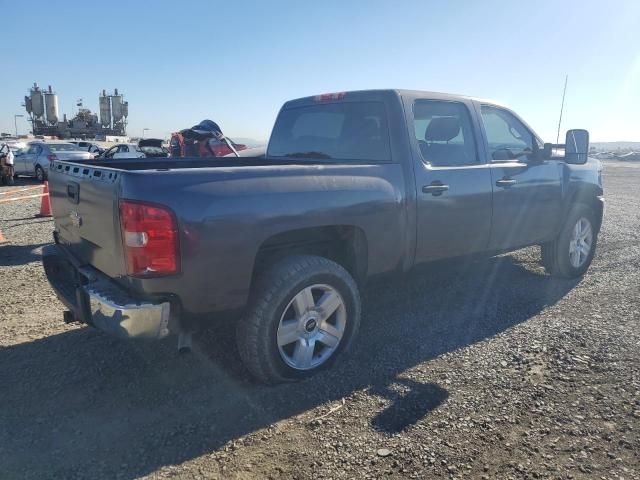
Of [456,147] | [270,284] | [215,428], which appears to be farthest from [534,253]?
[215,428]

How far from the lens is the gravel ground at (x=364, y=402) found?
8.21 ft

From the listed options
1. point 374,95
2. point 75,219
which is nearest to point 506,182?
point 374,95

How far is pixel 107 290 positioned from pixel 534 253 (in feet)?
19.1

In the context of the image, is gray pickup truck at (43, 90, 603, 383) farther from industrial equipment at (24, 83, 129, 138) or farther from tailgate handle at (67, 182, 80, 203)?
industrial equipment at (24, 83, 129, 138)

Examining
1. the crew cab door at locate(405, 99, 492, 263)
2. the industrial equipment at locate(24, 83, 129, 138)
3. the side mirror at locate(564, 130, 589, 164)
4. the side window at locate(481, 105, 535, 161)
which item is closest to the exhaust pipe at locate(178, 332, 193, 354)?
the crew cab door at locate(405, 99, 492, 263)

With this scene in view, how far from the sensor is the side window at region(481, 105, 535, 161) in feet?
15.0

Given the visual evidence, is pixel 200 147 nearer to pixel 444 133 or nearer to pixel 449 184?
pixel 444 133

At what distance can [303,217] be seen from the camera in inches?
120

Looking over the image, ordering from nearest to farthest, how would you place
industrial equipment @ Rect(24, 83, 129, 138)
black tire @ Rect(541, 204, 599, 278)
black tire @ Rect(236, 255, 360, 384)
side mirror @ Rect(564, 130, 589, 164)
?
1. black tire @ Rect(236, 255, 360, 384)
2. side mirror @ Rect(564, 130, 589, 164)
3. black tire @ Rect(541, 204, 599, 278)
4. industrial equipment @ Rect(24, 83, 129, 138)

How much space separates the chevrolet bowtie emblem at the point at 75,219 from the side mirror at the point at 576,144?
14.7 ft

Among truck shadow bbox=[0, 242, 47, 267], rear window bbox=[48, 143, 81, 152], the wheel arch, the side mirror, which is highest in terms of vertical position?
the side mirror

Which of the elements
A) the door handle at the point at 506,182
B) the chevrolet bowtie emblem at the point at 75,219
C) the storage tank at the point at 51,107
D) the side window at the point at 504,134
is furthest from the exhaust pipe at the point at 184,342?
the storage tank at the point at 51,107

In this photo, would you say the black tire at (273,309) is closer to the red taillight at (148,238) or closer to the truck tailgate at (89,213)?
the red taillight at (148,238)

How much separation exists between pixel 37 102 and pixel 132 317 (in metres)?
57.6
